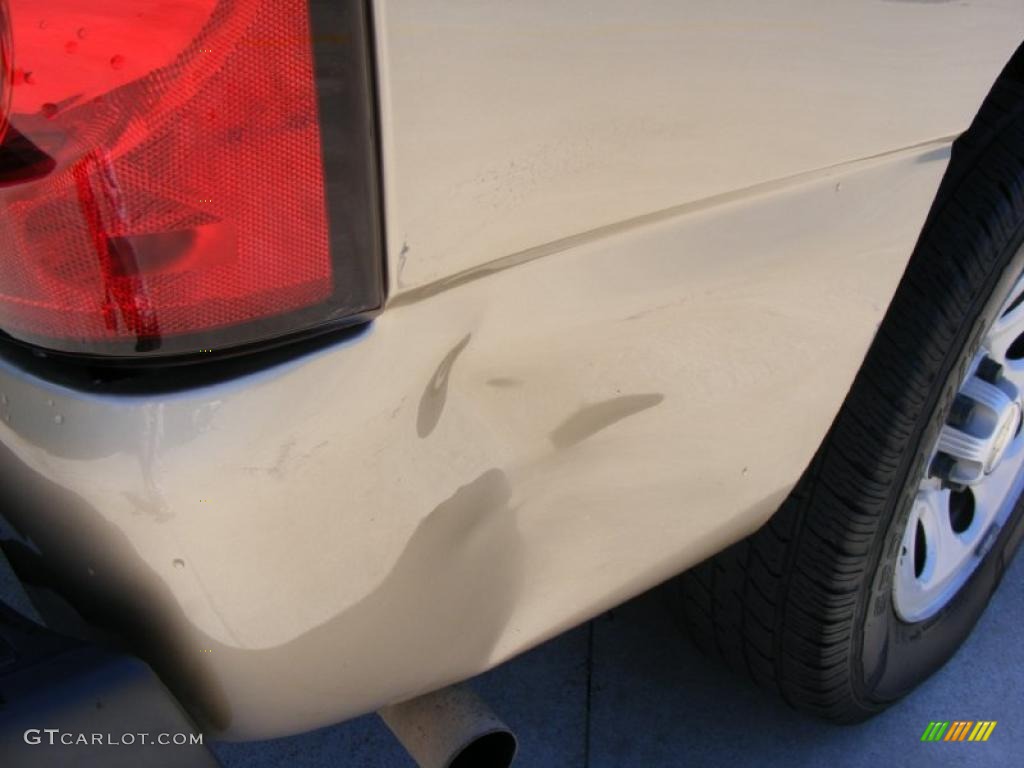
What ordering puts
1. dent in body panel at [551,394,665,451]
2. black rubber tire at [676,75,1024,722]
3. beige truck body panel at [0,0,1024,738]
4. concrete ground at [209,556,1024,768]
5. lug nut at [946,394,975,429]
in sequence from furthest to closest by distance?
concrete ground at [209,556,1024,768] → lug nut at [946,394,975,429] → black rubber tire at [676,75,1024,722] → dent in body panel at [551,394,665,451] → beige truck body panel at [0,0,1024,738]

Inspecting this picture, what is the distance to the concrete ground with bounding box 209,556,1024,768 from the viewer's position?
85.2 inches

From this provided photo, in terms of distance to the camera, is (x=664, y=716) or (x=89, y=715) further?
(x=664, y=716)

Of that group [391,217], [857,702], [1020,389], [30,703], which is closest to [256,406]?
[391,217]

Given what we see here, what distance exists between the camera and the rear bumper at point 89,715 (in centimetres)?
96

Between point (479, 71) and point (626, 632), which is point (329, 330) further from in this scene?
point (626, 632)

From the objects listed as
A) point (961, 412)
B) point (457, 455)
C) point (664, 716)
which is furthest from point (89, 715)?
point (961, 412)

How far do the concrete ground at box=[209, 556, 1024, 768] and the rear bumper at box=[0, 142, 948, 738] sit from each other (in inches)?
34.3

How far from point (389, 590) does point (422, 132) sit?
438mm

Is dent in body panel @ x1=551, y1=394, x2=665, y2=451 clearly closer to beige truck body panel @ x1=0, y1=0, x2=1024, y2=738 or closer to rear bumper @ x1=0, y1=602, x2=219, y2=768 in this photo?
beige truck body panel @ x1=0, y1=0, x2=1024, y2=738

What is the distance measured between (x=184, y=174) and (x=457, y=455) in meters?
0.36

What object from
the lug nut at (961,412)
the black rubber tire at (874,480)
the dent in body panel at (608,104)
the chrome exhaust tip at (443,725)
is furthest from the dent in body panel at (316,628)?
the lug nut at (961,412)

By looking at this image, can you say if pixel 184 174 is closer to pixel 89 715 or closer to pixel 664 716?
pixel 89 715

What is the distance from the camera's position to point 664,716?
88.6 inches

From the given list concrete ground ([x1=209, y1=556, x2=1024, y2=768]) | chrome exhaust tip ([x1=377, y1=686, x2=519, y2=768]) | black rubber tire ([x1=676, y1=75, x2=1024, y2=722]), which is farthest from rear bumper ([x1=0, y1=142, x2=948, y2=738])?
concrete ground ([x1=209, y1=556, x2=1024, y2=768])
